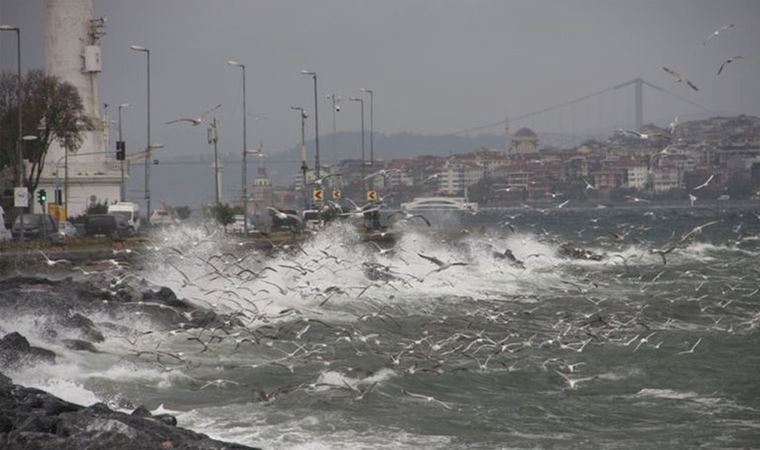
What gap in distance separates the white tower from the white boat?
22.2 meters

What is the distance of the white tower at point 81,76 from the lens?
6781cm

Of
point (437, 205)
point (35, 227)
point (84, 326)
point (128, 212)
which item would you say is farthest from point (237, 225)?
point (84, 326)

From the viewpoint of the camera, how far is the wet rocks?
41.4ft

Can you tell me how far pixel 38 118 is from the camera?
58312mm

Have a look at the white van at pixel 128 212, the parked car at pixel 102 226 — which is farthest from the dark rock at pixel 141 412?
the white van at pixel 128 212

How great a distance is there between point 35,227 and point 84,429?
37.4 metres

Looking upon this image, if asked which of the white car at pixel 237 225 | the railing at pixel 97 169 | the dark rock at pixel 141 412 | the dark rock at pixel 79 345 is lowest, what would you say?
the dark rock at pixel 79 345

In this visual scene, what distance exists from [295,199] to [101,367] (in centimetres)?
8166

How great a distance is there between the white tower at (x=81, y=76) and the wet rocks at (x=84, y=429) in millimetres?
→ 53421

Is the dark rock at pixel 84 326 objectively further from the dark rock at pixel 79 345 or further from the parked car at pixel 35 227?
the parked car at pixel 35 227

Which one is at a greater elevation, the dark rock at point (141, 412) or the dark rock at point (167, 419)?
the dark rock at point (141, 412)

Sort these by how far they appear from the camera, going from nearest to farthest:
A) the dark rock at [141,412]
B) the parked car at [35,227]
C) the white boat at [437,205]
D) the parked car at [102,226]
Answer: the dark rock at [141,412]
the parked car at [35,227]
the parked car at [102,226]
the white boat at [437,205]

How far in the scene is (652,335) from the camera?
2733cm

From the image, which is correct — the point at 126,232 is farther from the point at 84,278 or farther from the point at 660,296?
the point at 660,296
